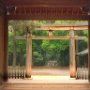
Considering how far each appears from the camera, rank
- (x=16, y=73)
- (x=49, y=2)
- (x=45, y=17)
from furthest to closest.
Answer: (x=16, y=73)
(x=45, y=17)
(x=49, y=2)

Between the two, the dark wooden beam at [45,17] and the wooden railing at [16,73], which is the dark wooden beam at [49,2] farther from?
the wooden railing at [16,73]

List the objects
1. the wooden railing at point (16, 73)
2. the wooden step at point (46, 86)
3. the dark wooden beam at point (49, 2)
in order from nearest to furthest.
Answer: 1. the dark wooden beam at point (49, 2)
2. the wooden step at point (46, 86)
3. the wooden railing at point (16, 73)

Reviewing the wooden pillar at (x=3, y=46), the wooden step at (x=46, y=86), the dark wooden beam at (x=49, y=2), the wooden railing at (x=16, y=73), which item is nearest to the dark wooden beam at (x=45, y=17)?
the wooden pillar at (x=3, y=46)

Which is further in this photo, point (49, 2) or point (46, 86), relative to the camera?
point (46, 86)

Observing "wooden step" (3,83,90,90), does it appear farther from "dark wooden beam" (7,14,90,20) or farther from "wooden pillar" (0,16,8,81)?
"dark wooden beam" (7,14,90,20)

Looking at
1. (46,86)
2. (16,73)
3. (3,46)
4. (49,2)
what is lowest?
(46,86)

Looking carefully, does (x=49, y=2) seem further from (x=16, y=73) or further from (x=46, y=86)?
(x=16, y=73)

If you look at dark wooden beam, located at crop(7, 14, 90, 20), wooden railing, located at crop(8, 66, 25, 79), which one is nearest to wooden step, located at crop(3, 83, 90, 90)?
wooden railing, located at crop(8, 66, 25, 79)

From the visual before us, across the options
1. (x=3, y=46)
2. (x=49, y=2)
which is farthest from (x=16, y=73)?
(x=49, y=2)

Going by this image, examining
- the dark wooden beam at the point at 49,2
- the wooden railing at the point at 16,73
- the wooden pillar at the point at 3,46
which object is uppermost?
the dark wooden beam at the point at 49,2

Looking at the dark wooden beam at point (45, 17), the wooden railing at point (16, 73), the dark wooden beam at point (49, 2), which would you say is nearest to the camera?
the dark wooden beam at point (49, 2)

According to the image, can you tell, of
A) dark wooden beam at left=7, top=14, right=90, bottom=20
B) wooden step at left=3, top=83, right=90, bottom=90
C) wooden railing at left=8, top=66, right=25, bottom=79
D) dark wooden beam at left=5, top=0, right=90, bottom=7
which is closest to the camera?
dark wooden beam at left=5, top=0, right=90, bottom=7

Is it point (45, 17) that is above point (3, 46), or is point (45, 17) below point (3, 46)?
above

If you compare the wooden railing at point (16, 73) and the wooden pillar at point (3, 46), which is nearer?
the wooden pillar at point (3, 46)
